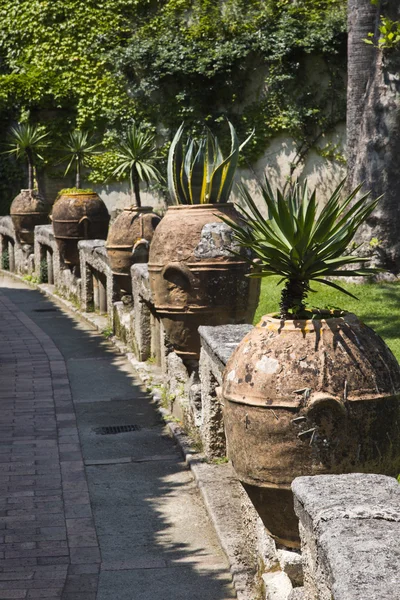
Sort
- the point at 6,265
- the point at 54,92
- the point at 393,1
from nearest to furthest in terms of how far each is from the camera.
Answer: the point at 393,1 → the point at 6,265 → the point at 54,92

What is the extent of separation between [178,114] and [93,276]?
931 centimetres

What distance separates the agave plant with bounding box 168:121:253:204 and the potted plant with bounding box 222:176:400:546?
3242 mm

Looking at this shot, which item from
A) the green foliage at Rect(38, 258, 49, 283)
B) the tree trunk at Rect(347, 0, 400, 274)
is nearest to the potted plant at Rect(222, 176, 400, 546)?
the tree trunk at Rect(347, 0, 400, 274)

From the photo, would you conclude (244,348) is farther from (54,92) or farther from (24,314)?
(54,92)

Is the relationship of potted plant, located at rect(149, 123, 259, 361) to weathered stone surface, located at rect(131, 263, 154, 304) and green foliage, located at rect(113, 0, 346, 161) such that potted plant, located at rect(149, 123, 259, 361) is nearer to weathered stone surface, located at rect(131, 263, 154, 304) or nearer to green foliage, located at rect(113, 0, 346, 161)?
weathered stone surface, located at rect(131, 263, 154, 304)

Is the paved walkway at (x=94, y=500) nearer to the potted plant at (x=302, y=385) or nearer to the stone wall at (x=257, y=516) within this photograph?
the stone wall at (x=257, y=516)

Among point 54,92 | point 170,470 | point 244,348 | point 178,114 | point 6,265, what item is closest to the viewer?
point 244,348

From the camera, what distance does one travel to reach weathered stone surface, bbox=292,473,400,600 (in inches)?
106

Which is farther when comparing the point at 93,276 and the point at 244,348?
the point at 93,276

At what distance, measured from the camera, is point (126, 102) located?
2308 centimetres

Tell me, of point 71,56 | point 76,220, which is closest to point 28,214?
point 76,220

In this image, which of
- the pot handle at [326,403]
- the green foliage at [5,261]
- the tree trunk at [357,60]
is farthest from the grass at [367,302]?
the green foliage at [5,261]

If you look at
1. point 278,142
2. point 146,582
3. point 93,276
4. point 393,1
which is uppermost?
point 393,1

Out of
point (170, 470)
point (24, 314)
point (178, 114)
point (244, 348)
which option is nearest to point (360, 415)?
point (244, 348)
